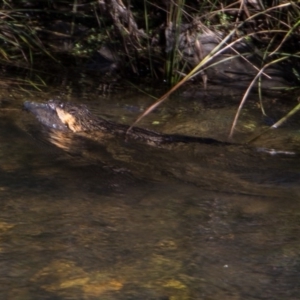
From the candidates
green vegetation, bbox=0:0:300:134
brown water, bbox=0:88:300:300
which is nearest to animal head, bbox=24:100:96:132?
brown water, bbox=0:88:300:300

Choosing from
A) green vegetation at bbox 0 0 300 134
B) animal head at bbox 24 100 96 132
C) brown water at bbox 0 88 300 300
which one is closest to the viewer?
brown water at bbox 0 88 300 300

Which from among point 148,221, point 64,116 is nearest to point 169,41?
point 64,116

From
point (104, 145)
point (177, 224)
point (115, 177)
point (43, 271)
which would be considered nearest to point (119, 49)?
point (104, 145)

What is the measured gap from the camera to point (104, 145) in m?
4.77

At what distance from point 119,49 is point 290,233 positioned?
11.7 ft

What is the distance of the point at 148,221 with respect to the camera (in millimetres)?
3332

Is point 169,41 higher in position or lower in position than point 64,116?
higher

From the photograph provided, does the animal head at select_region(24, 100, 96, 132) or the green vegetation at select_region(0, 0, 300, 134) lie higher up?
the green vegetation at select_region(0, 0, 300, 134)

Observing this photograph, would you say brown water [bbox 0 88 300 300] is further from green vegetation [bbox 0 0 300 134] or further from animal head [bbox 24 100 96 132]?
green vegetation [bbox 0 0 300 134]

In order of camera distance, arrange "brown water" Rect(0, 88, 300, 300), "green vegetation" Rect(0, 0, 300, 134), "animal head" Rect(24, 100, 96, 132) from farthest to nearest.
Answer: "green vegetation" Rect(0, 0, 300, 134)
"animal head" Rect(24, 100, 96, 132)
"brown water" Rect(0, 88, 300, 300)

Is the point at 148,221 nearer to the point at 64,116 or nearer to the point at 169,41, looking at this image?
the point at 64,116

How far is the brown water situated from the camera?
2.74 meters

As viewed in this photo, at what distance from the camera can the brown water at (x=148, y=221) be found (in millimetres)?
2738

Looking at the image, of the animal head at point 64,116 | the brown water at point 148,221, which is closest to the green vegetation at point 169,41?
the animal head at point 64,116
